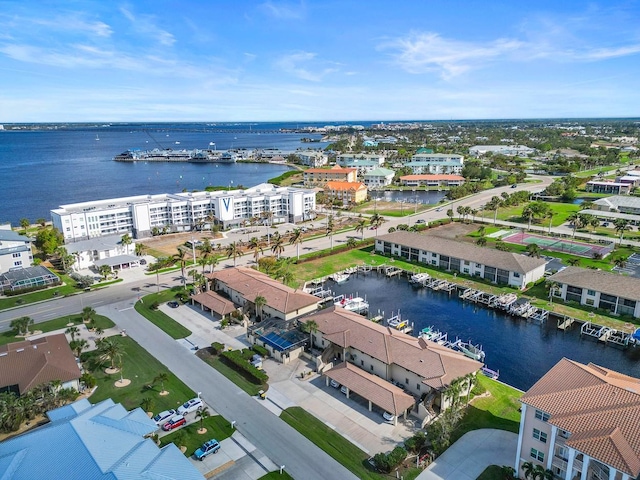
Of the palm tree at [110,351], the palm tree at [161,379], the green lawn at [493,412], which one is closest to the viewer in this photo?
the green lawn at [493,412]

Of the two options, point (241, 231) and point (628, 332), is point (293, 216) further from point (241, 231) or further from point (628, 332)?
point (628, 332)

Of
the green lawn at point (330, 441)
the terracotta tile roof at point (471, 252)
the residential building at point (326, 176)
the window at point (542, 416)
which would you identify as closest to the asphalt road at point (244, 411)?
the green lawn at point (330, 441)

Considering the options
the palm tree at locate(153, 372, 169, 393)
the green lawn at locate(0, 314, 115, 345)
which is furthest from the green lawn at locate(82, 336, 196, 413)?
the green lawn at locate(0, 314, 115, 345)

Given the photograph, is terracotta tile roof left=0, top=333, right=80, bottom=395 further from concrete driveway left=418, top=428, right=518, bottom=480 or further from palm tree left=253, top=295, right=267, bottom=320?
concrete driveway left=418, top=428, right=518, bottom=480

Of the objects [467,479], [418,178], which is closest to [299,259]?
[467,479]

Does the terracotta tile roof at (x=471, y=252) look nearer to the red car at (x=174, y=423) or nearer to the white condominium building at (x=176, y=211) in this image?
the white condominium building at (x=176, y=211)

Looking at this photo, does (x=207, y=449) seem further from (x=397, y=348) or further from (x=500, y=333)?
(x=500, y=333)
